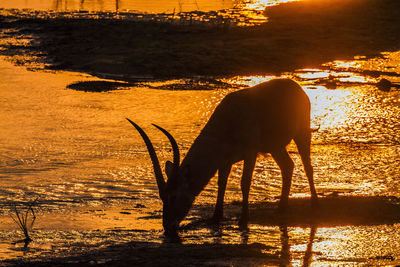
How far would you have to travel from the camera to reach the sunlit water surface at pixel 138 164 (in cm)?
731

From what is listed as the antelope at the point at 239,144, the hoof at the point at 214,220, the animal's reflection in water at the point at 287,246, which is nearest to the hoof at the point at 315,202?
the antelope at the point at 239,144

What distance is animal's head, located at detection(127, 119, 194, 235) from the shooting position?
23.4ft

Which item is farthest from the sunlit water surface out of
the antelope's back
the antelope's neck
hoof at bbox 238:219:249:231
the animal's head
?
the antelope's back

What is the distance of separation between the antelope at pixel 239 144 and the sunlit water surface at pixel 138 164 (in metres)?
0.48

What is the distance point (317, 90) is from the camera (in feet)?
55.9

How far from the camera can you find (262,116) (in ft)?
28.3

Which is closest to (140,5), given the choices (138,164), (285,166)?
(138,164)

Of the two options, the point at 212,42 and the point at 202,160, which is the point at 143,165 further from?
the point at 212,42

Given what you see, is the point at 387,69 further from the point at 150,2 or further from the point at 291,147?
the point at 150,2

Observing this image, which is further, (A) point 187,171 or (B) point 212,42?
(B) point 212,42

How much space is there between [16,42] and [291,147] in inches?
660

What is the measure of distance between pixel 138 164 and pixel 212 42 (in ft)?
42.8

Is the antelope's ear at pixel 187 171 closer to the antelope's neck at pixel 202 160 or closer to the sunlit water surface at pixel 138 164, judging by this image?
the antelope's neck at pixel 202 160

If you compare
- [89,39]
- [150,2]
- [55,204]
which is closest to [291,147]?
[55,204]
